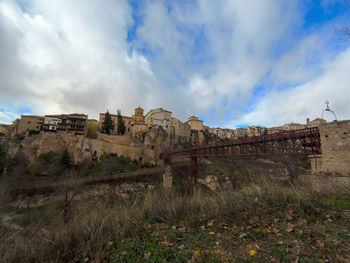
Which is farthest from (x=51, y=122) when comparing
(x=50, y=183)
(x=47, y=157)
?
(x=50, y=183)

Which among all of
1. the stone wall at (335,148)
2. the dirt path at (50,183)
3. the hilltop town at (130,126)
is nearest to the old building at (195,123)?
the hilltop town at (130,126)

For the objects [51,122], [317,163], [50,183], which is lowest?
[50,183]

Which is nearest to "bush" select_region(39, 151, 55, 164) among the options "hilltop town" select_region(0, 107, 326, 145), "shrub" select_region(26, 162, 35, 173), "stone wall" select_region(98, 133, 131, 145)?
"shrub" select_region(26, 162, 35, 173)

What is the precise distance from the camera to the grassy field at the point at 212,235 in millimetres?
2141

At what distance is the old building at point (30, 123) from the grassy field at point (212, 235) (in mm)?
52892

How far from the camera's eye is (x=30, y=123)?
41.9m

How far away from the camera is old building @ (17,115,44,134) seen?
40.9 m

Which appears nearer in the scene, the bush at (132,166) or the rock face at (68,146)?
the rock face at (68,146)

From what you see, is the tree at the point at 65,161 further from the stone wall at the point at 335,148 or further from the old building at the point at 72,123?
the stone wall at the point at 335,148

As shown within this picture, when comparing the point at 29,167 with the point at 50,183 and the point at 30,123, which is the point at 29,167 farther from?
the point at 30,123

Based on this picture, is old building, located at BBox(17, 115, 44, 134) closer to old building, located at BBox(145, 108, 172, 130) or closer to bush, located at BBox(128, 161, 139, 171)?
bush, located at BBox(128, 161, 139, 171)

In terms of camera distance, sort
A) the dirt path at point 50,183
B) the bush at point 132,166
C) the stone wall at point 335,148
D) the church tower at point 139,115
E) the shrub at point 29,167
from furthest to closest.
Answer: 1. the church tower at point 139,115
2. the bush at point 132,166
3. the shrub at point 29,167
4. the dirt path at point 50,183
5. the stone wall at point 335,148

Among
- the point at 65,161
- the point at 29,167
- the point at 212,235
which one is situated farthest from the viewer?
the point at 65,161

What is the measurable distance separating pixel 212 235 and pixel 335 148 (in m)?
10.0
